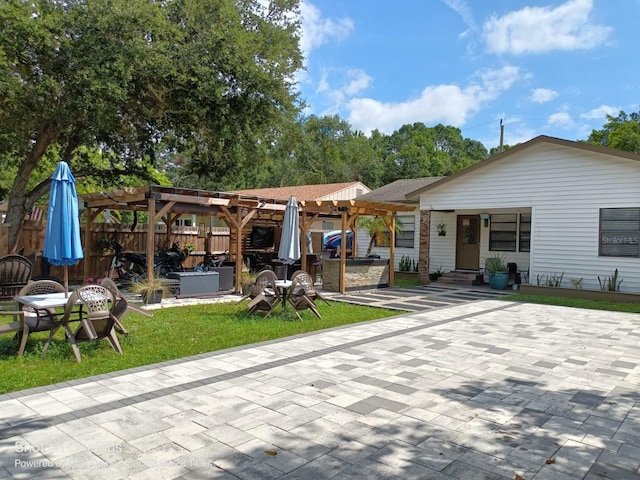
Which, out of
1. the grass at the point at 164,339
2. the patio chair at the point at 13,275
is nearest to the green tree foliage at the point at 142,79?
the patio chair at the point at 13,275

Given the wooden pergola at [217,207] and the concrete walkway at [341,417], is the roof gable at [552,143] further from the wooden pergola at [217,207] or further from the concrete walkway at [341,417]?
the concrete walkway at [341,417]

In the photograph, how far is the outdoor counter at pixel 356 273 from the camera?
13.2 m

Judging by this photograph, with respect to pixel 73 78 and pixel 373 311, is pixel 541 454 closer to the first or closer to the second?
pixel 373 311

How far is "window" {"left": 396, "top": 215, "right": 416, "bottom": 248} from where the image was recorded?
1834cm

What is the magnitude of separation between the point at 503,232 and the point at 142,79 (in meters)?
12.2

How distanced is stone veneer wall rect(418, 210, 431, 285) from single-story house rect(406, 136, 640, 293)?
34 mm

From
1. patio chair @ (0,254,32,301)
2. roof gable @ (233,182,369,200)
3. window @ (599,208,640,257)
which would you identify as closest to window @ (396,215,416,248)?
window @ (599,208,640,257)

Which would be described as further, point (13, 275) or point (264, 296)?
point (13, 275)

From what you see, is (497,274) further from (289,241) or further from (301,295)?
(301,295)

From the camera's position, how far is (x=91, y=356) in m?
5.66

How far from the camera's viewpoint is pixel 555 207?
1335 cm

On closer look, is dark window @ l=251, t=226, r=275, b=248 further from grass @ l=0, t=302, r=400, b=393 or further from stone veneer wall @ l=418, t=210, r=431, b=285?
grass @ l=0, t=302, r=400, b=393

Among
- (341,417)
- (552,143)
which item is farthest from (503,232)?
(341,417)

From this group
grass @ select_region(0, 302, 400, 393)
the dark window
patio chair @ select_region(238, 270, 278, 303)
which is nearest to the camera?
grass @ select_region(0, 302, 400, 393)
